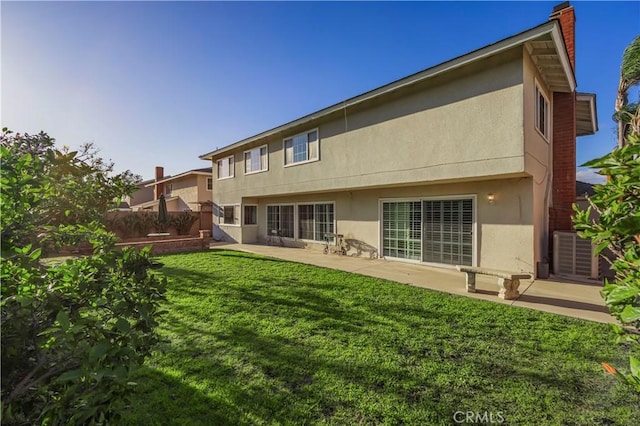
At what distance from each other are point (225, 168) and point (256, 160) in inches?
162

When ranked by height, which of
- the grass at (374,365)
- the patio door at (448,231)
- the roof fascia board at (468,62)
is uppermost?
the roof fascia board at (468,62)

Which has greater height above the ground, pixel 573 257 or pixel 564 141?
pixel 564 141

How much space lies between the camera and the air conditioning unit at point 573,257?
28.9 feet

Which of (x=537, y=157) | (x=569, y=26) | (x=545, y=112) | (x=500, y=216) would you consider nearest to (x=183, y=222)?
(x=500, y=216)

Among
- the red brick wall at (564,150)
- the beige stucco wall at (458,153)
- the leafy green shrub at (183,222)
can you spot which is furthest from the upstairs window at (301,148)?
the leafy green shrub at (183,222)

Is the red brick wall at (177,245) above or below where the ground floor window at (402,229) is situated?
below

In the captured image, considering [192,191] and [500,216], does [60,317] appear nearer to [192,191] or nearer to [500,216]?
[500,216]

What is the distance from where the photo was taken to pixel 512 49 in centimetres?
782

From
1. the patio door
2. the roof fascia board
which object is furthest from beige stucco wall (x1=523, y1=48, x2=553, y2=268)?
the patio door

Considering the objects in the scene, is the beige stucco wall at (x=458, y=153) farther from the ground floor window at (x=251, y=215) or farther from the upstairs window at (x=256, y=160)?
the ground floor window at (x=251, y=215)

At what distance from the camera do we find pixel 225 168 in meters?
20.8

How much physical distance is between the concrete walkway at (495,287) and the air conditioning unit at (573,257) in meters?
0.76

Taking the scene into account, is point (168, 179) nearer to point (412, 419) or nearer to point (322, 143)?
point (322, 143)

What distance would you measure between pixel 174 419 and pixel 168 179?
3198 centimetres
